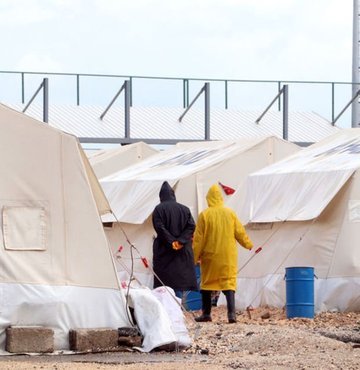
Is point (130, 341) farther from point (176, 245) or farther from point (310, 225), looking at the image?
point (310, 225)

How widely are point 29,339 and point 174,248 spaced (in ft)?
14.1

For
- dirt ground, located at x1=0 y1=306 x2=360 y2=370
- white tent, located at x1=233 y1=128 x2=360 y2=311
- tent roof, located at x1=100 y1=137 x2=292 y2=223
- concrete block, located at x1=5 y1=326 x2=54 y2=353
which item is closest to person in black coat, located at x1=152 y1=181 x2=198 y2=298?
dirt ground, located at x1=0 y1=306 x2=360 y2=370

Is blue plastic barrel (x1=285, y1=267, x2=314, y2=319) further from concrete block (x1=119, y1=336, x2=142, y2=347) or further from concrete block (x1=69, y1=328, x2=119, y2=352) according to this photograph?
concrete block (x1=69, y1=328, x2=119, y2=352)

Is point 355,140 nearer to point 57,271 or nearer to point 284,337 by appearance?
point 284,337

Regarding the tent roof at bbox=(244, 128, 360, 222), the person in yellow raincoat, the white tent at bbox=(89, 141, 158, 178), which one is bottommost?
the person in yellow raincoat

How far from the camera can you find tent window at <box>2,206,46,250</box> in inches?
501

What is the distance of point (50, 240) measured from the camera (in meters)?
12.9

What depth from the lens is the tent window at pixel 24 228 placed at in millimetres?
12727

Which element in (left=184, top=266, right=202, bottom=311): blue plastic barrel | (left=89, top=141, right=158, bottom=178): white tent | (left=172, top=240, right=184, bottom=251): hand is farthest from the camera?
(left=89, top=141, right=158, bottom=178): white tent

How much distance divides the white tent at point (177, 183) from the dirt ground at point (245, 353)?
6145 millimetres

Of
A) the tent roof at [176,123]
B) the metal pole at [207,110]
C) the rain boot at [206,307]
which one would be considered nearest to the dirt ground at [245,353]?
the rain boot at [206,307]

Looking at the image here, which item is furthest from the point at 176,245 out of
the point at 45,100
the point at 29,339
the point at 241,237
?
the point at 45,100

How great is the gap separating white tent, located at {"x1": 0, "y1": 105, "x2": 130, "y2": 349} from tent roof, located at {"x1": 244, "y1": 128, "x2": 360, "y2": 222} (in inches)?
214

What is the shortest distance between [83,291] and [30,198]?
3.31ft
